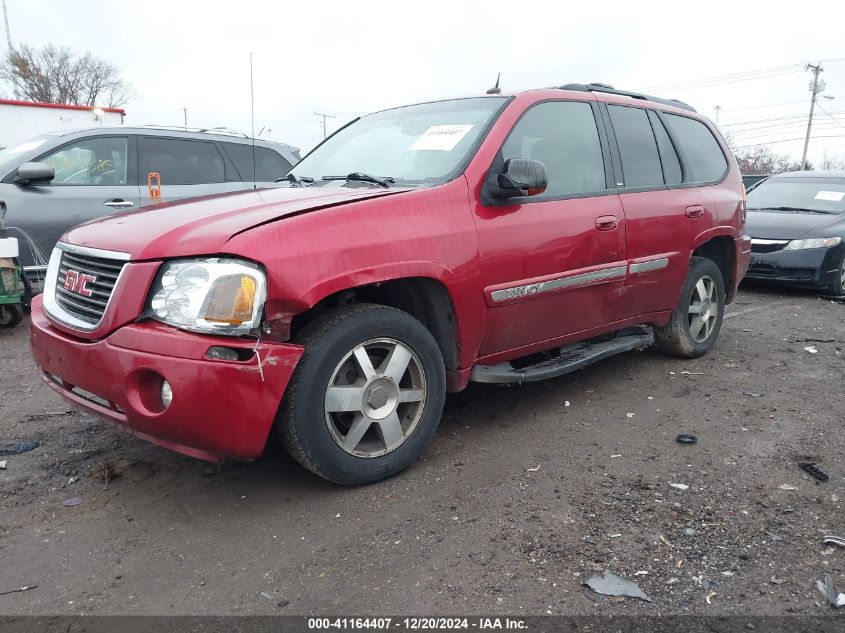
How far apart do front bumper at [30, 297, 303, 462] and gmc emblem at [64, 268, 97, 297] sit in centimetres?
24

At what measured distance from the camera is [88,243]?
2.80m

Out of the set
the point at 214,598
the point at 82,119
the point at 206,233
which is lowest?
the point at 214,598

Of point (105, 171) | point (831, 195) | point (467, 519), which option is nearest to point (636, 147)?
point (467, 519)

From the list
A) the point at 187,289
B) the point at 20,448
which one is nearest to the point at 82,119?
the point at 20,448

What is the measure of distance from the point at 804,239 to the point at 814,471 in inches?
230

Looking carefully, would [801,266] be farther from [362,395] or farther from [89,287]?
[89,287]

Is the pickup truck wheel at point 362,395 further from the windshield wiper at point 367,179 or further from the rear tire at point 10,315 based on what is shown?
the rear tire at point 10,315

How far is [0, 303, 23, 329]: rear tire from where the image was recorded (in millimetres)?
5777

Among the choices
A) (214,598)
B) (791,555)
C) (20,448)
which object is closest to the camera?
(214,598)

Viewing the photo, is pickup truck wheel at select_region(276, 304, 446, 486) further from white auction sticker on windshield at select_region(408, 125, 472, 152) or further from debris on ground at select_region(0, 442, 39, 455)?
debris on ground at select_region(0, 442, 39, 455)

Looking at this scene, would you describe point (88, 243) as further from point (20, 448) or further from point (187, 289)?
point (20, 448)

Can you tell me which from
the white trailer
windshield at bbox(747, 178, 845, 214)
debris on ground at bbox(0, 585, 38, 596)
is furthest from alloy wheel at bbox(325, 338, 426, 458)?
the white trailer

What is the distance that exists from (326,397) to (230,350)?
1.48ft

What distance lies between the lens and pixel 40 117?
16.3 m
